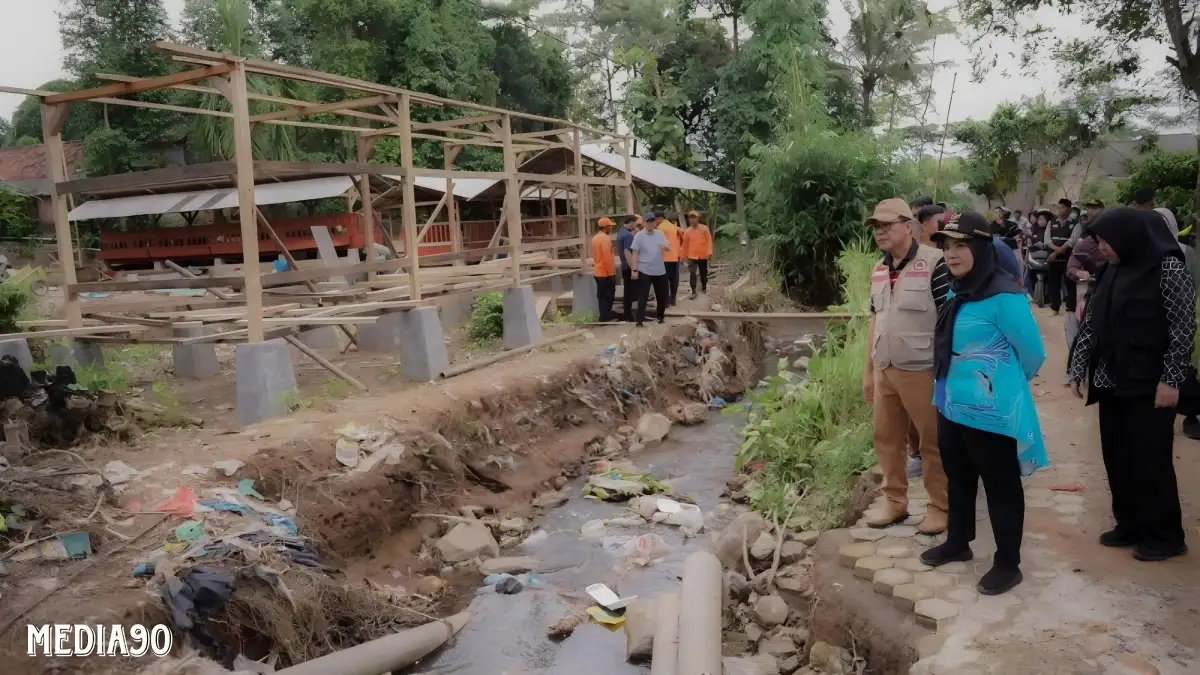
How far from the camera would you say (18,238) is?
71.8 ft

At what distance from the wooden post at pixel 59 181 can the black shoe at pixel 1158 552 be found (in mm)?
8558

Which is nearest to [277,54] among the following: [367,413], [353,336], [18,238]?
[18,238]

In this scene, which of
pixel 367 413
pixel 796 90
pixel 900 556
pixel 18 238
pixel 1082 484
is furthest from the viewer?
pixel 18 238

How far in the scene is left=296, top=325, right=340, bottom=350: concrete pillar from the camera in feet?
37.0

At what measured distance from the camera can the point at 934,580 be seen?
4.00 metres

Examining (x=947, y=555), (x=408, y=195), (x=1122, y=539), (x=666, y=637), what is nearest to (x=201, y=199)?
(x=408, y=195)

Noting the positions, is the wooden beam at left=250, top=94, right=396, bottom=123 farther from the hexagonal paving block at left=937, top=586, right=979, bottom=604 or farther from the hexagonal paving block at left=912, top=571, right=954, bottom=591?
the hexagonal paving block at left=937, top=586, right=979, bottom=604

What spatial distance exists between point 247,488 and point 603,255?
7036mm

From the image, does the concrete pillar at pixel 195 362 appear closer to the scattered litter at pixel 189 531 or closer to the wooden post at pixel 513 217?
the wooden post at pixel 513 217

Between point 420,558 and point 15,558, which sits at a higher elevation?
point 15,558

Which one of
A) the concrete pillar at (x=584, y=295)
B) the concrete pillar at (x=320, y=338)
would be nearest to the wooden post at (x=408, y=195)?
the concrete pillar at (x=320, y=338)

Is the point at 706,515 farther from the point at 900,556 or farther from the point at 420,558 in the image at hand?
the point at 900,556

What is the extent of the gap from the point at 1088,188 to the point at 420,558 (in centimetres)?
2341

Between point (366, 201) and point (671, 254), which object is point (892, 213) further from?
point (671, 254)
